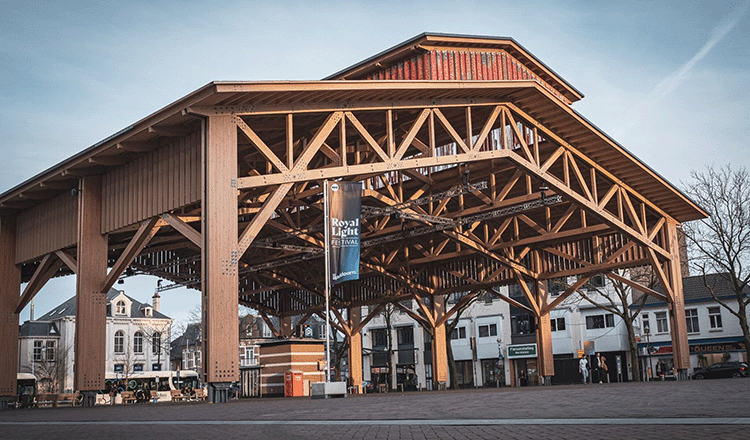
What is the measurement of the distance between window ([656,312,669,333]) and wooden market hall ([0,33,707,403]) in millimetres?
20653

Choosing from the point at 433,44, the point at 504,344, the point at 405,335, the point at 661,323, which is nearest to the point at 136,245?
the point at 433,44

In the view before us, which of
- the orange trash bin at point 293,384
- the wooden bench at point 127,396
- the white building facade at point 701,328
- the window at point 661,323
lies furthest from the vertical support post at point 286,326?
the window at point 661,323

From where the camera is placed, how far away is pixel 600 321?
188 ft

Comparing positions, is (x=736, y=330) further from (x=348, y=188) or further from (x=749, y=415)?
(x=749, y=415)

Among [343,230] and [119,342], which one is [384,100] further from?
[119,342]

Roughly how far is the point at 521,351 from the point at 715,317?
14.9m

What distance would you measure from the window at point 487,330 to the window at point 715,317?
17.0 meters

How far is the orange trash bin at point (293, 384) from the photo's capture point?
3122cm

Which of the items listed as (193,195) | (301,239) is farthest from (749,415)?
(301,239)

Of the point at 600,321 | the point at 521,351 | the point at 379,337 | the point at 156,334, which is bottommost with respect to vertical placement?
the point at 521,351

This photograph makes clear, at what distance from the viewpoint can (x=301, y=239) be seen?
3431 centimetres

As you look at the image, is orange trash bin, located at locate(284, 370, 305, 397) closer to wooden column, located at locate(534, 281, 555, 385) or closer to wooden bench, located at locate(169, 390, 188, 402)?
wooden bench, located at locate(169, 390, 188, 402)

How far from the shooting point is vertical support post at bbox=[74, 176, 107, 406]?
22.6 meters

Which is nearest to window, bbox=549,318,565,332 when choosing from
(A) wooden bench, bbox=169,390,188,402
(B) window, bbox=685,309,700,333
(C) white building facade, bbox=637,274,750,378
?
(C) white building facade, bbox=637,274,750,378
